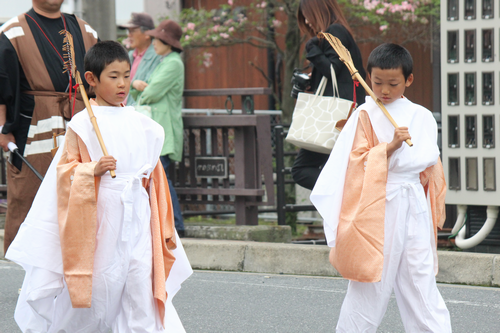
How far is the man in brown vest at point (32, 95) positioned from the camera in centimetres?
452

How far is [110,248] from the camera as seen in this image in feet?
10.0

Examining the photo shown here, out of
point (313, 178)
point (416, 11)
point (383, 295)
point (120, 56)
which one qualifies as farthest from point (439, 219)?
point (416, 11)

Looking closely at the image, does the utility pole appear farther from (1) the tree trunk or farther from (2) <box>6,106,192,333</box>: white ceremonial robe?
(1) the tree trunk

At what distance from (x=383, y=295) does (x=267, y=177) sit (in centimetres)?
355

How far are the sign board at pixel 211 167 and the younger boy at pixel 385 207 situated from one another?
3.64 meters

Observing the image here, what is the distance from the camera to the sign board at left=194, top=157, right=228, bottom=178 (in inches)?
272

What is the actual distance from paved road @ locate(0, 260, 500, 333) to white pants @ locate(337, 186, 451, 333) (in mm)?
882

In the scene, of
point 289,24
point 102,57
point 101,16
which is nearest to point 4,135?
point 102,57

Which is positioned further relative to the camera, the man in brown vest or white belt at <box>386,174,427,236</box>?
the man in brown vest

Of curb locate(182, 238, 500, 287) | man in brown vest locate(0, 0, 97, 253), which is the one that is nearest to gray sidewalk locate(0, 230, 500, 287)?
curb locate(182, 238, 500, 287)

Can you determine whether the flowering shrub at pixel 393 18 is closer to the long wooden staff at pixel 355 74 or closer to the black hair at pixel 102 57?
the long wooden staff at pixel 355 74

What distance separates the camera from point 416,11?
10.3m

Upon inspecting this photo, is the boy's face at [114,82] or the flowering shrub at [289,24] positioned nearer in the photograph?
the boy's face at [114,82]

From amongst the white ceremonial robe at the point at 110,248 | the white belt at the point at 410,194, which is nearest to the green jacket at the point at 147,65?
the white ceremonial robe at the point at 110,248
